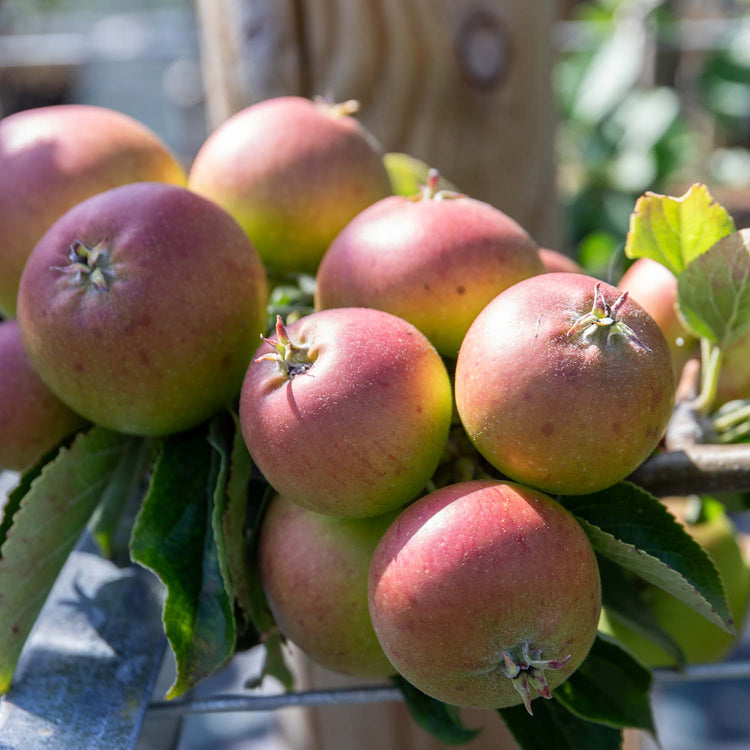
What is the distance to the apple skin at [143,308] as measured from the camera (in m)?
0.49

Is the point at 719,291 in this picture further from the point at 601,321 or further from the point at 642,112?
the point at 642,112

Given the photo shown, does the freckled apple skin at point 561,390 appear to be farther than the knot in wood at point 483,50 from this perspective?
No

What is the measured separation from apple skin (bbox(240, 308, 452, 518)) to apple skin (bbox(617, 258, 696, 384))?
0.21 m

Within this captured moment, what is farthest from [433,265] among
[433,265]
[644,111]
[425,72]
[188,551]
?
[644,111]

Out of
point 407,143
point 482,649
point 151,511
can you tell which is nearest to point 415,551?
point 482,649

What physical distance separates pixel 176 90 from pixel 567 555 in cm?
501

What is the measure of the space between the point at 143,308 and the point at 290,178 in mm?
156

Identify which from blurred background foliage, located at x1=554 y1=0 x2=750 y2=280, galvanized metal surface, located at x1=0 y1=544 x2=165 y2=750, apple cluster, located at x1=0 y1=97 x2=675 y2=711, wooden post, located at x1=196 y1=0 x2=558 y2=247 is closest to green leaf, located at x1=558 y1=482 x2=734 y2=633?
apple cluster, located at x1=0 y1=97 x2=675 y2=711

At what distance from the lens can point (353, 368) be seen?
1.42ft

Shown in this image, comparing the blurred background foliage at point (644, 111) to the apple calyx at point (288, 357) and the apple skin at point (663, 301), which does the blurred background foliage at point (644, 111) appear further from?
the apple calyx at point (288, 357)

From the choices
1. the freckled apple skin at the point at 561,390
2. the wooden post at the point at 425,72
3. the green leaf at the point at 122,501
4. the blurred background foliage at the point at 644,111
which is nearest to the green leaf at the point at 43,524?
the green leaf at the point at 122,501

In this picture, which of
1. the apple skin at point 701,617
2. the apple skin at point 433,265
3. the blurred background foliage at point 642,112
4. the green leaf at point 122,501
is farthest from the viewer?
the blurred background foliage at point 642,112

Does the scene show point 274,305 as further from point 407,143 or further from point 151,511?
point 407,143

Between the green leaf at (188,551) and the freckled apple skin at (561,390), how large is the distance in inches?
6.7
